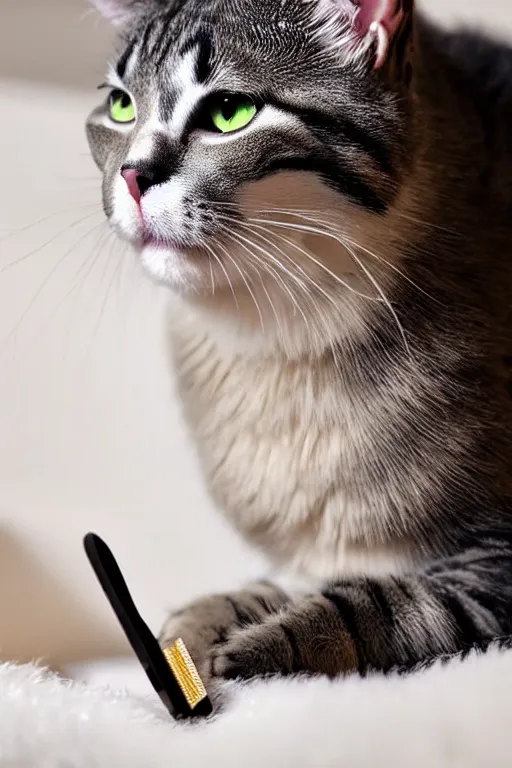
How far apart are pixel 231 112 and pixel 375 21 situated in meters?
0.13

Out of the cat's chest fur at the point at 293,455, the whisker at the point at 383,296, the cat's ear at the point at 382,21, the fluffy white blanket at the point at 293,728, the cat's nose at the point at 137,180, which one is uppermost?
the cat's ear at the point at 382,21

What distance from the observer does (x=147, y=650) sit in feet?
1.71

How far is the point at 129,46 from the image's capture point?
69cm

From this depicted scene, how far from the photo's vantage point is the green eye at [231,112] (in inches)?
23.2

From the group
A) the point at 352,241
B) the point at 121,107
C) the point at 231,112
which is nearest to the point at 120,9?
the point at 121,107

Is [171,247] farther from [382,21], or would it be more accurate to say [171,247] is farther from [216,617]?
[216,617]

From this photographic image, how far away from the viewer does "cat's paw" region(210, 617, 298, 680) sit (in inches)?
23.0

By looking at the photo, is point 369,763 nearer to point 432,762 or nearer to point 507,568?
point 432,762

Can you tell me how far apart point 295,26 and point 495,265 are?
0.97 feet

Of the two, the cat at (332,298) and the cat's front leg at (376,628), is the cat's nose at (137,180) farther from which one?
the cat's front leg at (376,628)

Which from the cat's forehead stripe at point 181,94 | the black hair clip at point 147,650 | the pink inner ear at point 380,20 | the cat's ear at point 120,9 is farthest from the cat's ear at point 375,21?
the black hair clip at point 147,650

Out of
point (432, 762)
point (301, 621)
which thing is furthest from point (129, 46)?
point (432, 762)

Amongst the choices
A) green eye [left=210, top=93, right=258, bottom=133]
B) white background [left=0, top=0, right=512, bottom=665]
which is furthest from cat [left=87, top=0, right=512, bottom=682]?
white background [left=0, top=0, right=512, bottom=665]

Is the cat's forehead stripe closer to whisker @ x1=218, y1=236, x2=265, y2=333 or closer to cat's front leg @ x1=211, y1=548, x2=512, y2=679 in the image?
whisker @ x1=218, y1=236, x2=265, y2=333
